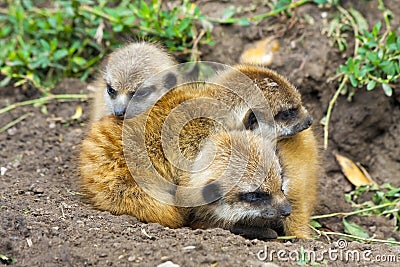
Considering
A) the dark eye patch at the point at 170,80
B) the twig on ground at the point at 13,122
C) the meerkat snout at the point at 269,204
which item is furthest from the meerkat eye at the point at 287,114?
the twig on ground at the point at 13,122

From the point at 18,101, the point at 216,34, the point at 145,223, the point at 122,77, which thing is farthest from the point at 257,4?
the point at 145,223

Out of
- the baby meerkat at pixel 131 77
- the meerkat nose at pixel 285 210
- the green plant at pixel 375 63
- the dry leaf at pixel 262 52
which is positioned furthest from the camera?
the dry leaf at pixel 262 52

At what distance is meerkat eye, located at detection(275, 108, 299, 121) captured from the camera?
5781 millimetres

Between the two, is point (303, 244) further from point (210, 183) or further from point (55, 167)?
point (55, 167)

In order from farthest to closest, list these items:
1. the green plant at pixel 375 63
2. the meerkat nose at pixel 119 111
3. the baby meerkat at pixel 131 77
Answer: the green plant at pixel 375 63 < the baby meerkat at pixel 131 77 < the meerkat nose at pixel 119 111

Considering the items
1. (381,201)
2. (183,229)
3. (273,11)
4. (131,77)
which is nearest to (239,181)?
(183,229)

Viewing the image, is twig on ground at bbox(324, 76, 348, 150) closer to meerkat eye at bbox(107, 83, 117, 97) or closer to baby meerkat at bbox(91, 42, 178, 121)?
baby meerkat at bbox(91, 42, 178, 121)

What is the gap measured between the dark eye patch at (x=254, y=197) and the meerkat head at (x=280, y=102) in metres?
0.90

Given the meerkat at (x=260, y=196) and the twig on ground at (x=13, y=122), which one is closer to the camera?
the meerkat at (x=260, y=196)

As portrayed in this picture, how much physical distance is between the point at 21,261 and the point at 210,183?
153 cm

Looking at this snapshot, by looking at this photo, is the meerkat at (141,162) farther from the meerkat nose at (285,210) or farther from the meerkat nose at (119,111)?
the meerkat nose at (285,210)

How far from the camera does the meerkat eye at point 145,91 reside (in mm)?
6254

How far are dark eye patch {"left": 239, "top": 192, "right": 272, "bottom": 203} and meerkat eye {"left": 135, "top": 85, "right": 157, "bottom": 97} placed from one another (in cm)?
167

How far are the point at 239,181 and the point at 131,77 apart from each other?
1.85 m
